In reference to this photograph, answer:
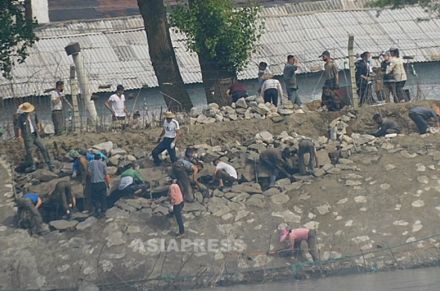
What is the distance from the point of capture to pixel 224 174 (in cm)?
2681

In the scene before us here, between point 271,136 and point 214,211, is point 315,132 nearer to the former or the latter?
point 271,136

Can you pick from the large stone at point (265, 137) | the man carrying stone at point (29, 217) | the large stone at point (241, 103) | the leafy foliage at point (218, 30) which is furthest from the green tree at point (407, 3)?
the man carrying stone at point (29, 217)

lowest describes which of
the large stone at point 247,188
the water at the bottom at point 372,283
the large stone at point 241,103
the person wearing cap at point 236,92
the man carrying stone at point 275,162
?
the water at the bottom at point 372,283

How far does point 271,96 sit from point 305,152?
3.18 m

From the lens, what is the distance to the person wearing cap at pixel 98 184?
25.6 metres

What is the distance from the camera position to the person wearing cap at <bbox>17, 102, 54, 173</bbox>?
2658 centimetres

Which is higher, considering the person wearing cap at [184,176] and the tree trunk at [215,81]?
the tree trunk at [215,81]

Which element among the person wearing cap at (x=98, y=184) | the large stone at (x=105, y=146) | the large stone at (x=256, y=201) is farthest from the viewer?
the large stone at (x=105, y=146)

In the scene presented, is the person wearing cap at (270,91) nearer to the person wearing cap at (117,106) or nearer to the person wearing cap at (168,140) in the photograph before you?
the person wearing cap at (117,106)

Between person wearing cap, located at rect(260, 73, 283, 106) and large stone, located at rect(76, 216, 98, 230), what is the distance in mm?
6497

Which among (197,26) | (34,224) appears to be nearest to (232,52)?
(197,26)

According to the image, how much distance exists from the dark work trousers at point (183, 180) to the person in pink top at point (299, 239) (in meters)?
2.39

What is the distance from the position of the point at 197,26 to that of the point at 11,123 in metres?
5.33

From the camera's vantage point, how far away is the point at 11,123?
29125 mm
